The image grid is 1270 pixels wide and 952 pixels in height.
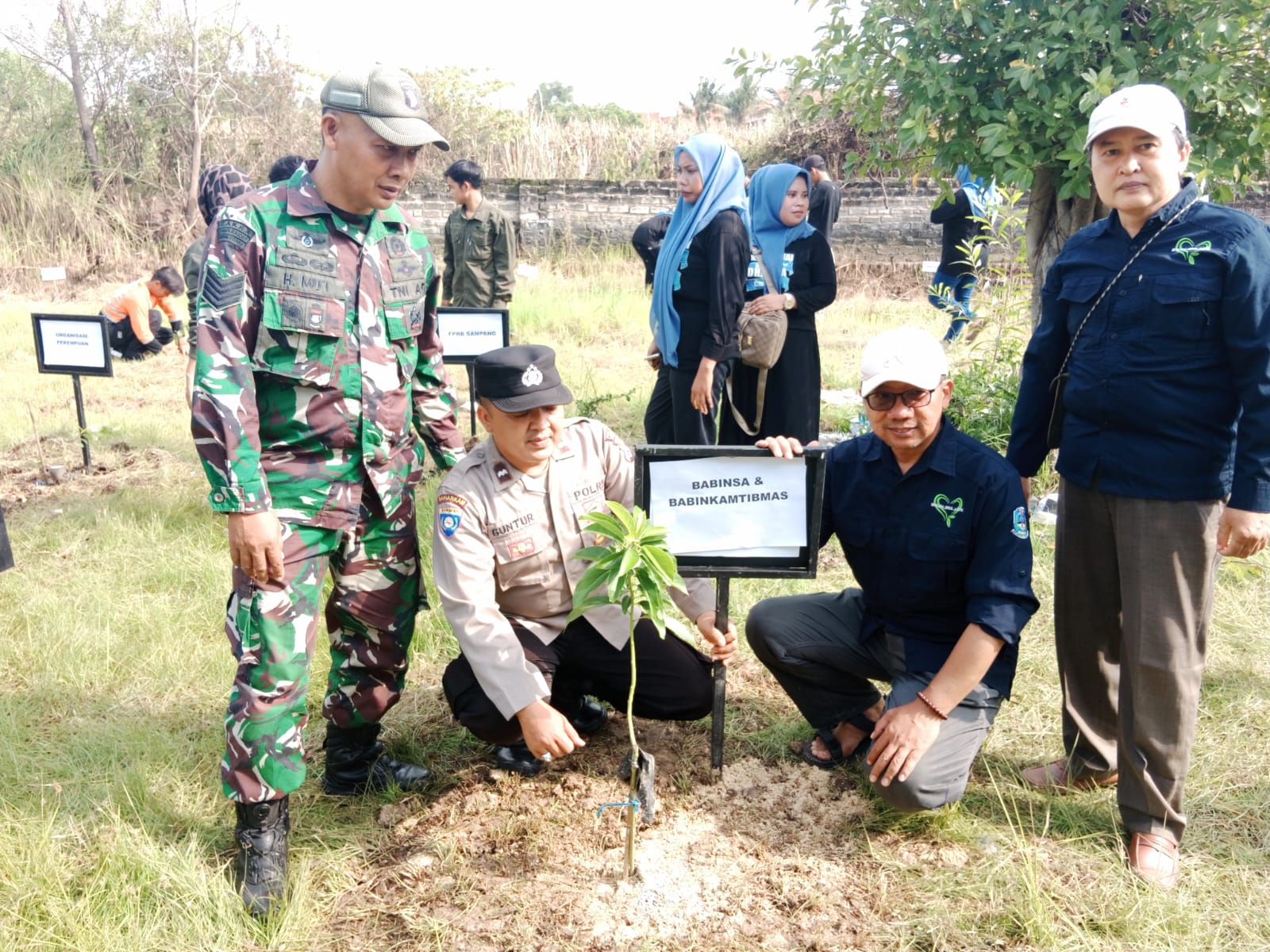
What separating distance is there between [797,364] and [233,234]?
11.1 feet

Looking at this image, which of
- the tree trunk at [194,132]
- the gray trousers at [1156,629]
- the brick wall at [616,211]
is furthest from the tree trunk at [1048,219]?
the tree trunk at [194,132]

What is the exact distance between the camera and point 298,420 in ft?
8.65

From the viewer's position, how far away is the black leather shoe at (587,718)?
343cm

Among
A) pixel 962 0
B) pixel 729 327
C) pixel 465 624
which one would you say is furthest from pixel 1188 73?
pixel 465 624

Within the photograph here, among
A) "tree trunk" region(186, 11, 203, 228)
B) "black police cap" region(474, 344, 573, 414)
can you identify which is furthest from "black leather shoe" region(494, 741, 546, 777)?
"tree trunk" region(186, 11, 203, 228)

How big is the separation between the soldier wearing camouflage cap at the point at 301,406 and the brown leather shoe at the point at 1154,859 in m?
2.19

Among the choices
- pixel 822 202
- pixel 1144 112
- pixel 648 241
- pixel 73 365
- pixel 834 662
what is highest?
pixel 1144 112

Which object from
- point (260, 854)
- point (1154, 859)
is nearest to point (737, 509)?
point (1154, 859)

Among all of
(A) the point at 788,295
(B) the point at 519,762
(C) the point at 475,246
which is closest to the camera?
(B) the point at 519,762

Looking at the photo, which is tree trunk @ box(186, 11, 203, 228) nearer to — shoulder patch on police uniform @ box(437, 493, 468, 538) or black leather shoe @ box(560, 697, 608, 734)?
black leather shoe @ box(560, 697, 608, 734)

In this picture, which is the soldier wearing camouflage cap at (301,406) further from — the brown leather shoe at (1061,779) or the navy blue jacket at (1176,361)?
the brown leather shoe at (1061,779)

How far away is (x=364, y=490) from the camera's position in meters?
2.80

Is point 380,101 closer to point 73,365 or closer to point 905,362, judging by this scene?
point 905,362

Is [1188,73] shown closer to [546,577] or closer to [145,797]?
[546,577]
